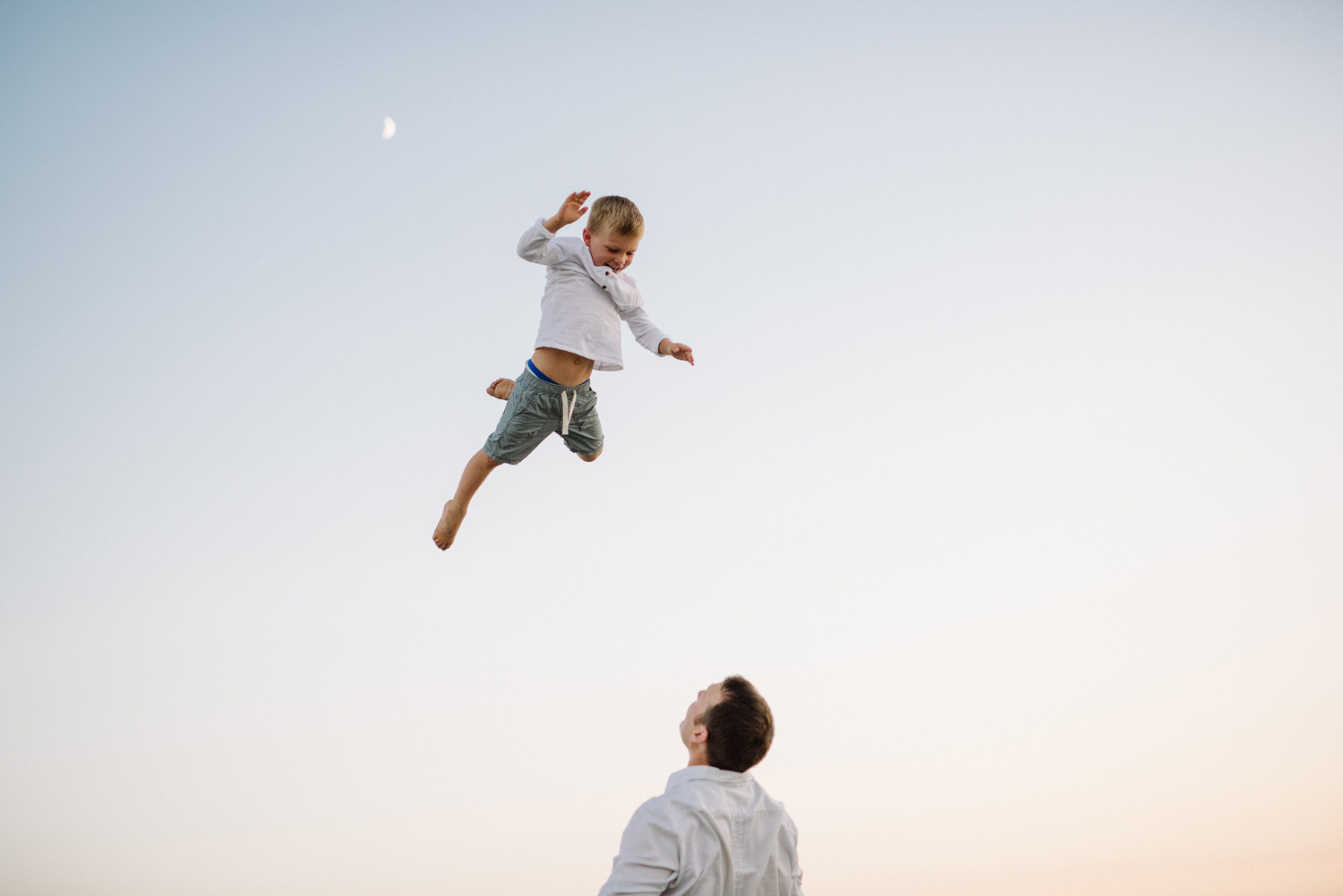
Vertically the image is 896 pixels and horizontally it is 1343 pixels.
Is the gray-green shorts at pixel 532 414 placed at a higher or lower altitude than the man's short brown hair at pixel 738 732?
higher

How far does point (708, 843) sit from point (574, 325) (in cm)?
347

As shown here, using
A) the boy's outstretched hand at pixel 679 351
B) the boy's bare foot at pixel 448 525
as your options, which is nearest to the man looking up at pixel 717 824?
the boy's outstretched hand at pixel 679 351

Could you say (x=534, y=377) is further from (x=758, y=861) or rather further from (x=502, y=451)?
(x=758, y=861)

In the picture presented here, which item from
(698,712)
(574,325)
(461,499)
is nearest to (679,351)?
(574,325)

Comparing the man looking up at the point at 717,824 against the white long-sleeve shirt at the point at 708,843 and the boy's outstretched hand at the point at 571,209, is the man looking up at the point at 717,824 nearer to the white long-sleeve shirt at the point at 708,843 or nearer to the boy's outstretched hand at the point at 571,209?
the white long-sleeve shirt at the point at 708,843

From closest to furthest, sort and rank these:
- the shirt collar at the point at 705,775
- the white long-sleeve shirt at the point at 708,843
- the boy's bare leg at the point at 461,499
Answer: the white long-sleeve shirt at the point at 708,843 → the shirt collar at the point at 705,775 → the boy's bare leg at the point at 461,499

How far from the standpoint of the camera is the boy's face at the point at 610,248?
582cm

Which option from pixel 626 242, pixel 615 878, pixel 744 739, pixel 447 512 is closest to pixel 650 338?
pixel 626 242

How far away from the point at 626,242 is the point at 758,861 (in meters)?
3.62

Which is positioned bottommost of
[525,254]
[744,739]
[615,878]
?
[615,878]

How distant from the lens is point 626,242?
5.86m

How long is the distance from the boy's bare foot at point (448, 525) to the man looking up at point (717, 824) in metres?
3.45

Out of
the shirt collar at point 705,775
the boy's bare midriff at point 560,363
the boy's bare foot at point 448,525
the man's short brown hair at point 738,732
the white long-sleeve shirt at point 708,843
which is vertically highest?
the boy's bare midriff at point 560,363

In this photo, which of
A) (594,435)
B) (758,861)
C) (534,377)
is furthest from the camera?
(594,435)
